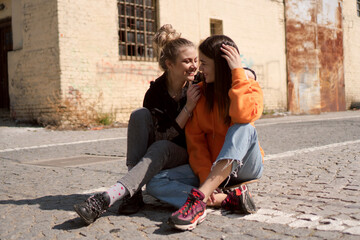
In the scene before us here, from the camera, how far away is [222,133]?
105 inches

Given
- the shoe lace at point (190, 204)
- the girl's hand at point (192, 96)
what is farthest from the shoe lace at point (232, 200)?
the girl's hand at point (192, 96)

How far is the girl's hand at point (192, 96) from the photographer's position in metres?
2.74

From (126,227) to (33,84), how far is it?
9529 millimetres

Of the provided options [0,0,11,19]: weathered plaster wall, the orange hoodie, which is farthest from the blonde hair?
[0,0,11,19]: weathered plaster wall

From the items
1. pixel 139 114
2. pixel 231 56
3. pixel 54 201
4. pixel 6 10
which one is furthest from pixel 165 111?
pixel 6 10

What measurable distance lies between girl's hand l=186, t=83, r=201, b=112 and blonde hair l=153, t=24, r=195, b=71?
0.30 m

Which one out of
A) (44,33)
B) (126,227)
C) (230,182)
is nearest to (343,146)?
(230,182)

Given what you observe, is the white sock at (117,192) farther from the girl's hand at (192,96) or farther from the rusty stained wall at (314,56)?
the rusty stained wall at (314,56)

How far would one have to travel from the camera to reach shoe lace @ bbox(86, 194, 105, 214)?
240cm

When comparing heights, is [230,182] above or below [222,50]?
below

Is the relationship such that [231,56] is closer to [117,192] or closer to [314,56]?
[117,192]

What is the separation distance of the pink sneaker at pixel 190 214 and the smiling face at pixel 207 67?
29.6 inches

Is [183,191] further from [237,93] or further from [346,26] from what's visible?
[346,26]

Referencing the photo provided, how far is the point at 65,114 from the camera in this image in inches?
410
